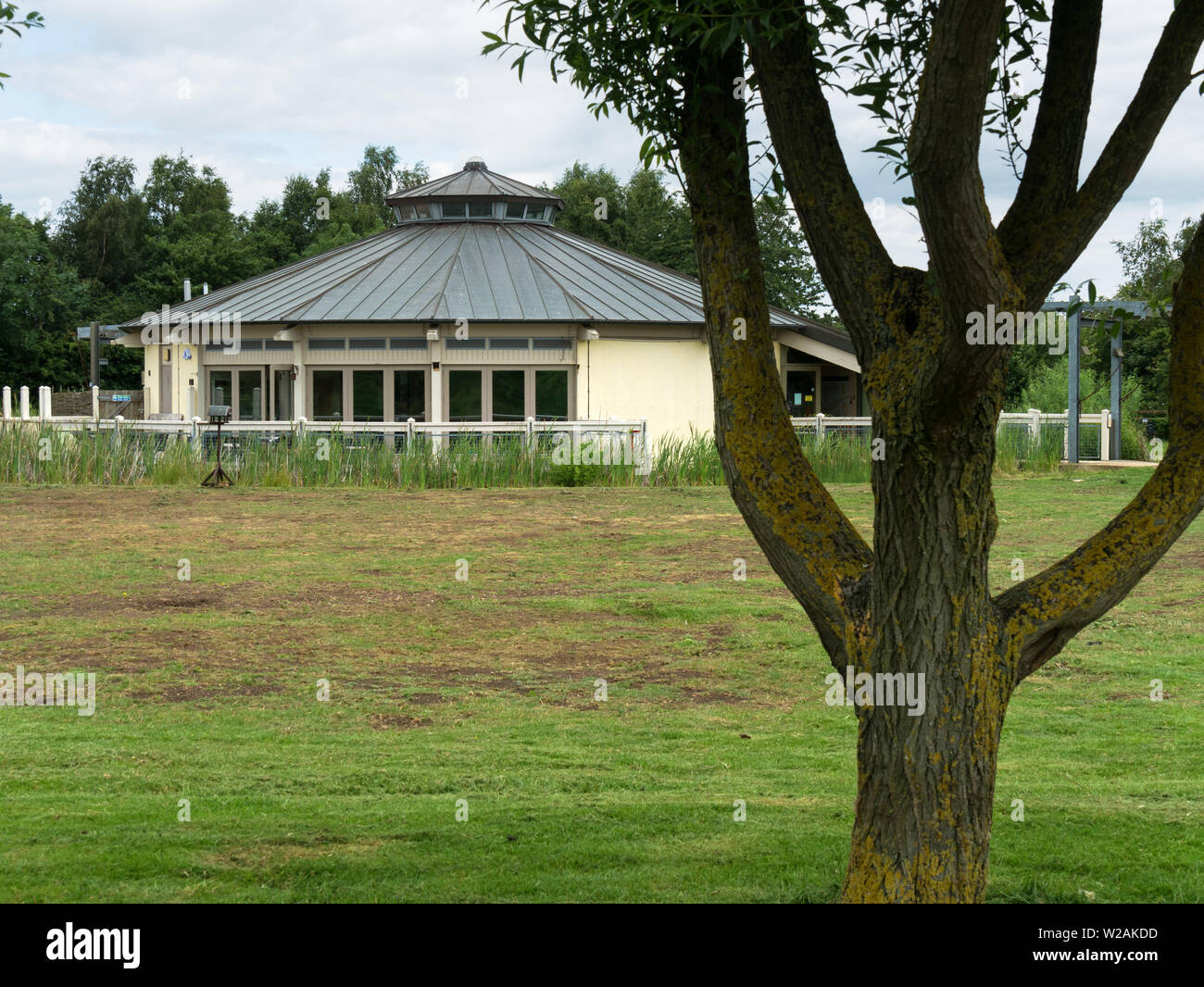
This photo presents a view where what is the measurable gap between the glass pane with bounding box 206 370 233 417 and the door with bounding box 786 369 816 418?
1443 cm

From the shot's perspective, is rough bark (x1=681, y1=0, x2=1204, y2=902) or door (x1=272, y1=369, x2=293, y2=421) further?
door (x1=272, y1=369, x2=293, y2=421)

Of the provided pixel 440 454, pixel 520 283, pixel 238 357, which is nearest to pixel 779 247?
pixel 520 283

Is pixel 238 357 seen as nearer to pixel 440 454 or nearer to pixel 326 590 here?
pixel 440 454

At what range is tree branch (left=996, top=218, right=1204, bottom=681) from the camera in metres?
4.48

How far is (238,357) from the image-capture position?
107 feet

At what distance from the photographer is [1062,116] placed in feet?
14.4

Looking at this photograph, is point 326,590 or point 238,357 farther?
point 238,357

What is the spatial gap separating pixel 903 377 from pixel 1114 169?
3.29ft

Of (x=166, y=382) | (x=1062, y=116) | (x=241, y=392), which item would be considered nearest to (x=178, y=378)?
(x=166, y=382)

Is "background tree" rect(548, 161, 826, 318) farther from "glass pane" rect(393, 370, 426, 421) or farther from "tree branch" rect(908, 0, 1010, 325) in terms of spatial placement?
"tree branch" rect(908, 0, 1010, 325)

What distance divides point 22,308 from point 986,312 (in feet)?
186

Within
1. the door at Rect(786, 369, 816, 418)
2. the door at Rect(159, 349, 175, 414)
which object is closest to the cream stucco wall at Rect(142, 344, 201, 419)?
the door at Rect(159, 349, 175, 414)

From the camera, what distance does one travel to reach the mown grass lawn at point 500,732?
5633mm

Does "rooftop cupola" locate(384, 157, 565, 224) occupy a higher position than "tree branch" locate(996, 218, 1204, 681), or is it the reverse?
"rooftop cupola" locate(384, 157, 565, 224)
